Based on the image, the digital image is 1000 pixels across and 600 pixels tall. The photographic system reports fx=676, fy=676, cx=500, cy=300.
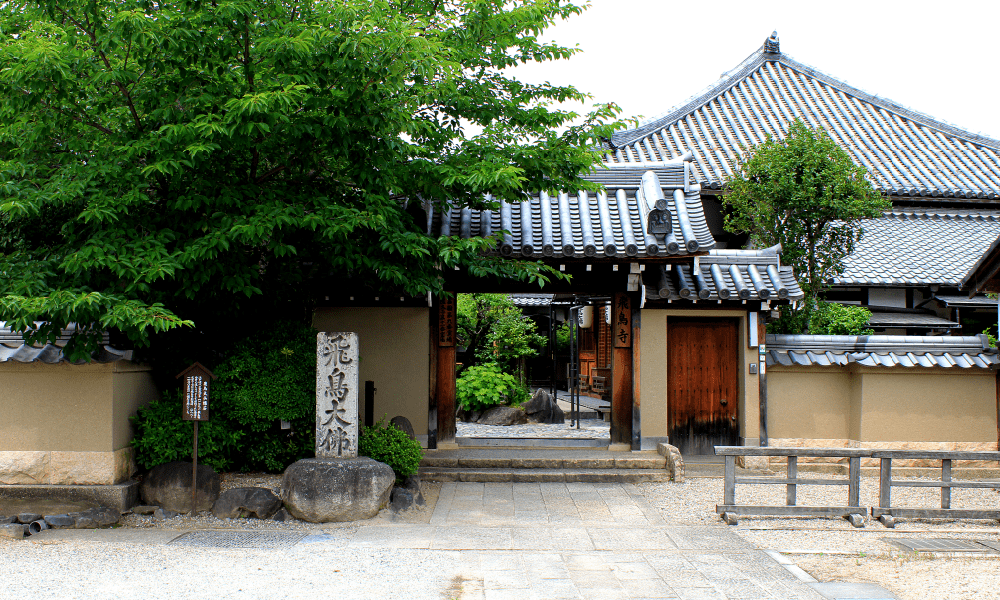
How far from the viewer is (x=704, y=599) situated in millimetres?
5566

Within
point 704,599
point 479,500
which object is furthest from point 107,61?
point 704,599

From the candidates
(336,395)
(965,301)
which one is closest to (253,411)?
(336,395)

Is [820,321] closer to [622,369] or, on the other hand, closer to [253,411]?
[622,369]

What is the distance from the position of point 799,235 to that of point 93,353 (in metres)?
11.1

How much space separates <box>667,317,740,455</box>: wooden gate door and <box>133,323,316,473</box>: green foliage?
6143 mm

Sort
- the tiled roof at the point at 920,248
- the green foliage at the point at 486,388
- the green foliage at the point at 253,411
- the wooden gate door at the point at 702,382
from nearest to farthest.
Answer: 1. the green foliage at the point at 253,411
2. the wooden gate door at the point at 702,382
3. the tiled roof at the point at 920,248
4. the green foliage at the point at 486,388

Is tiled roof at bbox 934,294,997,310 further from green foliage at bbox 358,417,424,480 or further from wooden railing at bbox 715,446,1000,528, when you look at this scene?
green foliage at bbox 358,417,424,480

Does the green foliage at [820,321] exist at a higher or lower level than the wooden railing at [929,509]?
higher

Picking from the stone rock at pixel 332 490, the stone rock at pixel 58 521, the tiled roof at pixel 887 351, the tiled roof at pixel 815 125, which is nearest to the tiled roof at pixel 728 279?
the tiled roof at pixel 887 351

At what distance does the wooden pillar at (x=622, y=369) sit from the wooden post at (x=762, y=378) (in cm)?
215

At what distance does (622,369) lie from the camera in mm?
11367

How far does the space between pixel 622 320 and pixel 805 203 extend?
3726mm

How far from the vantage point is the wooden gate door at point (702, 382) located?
11641mm

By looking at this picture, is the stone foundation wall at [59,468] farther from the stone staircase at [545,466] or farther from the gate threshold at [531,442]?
A: the gate threshold at [531,442]
